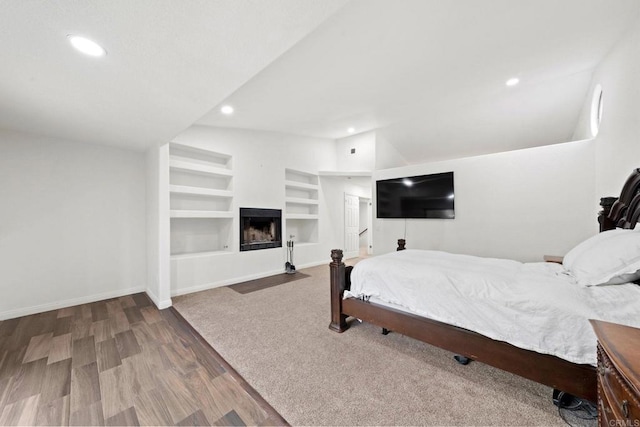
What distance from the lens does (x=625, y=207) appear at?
2.12 m

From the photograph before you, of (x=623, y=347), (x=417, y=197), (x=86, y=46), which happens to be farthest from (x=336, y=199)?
(x=623, y=347)

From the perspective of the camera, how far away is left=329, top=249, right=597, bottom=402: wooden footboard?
4.51 feet

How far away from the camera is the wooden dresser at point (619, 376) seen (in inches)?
25.1

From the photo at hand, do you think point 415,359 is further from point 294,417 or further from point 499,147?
point 499,147

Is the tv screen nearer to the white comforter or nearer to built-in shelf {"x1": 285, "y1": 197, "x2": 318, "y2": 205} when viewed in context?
built-in shelf {"x1": 285, "y1": 197, "x2": 318, "y2": 205}

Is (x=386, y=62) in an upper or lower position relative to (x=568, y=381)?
upper

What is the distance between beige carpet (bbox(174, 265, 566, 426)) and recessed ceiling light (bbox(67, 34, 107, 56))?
94.5 inches

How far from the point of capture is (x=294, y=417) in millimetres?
1482

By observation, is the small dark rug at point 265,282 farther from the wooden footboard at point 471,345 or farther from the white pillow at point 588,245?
the white pillow at point 588,245

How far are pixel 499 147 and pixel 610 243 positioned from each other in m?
4.48

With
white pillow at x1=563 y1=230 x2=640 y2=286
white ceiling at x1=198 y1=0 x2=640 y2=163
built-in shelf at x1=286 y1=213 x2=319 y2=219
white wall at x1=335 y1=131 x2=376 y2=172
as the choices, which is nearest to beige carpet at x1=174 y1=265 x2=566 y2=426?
white pillow at x1=563 y1=230 x2=640 y2=286

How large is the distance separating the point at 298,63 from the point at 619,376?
325cm

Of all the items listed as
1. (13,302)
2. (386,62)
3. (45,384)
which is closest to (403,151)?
(386,62)

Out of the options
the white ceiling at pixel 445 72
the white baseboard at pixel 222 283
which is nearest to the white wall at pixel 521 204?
the white ceiling at pixel 445 72
